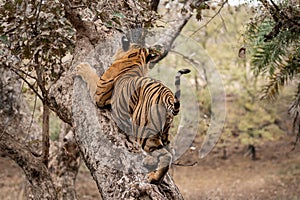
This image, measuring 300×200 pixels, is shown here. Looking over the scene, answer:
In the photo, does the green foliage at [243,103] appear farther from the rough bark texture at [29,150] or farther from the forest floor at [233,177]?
the rough bark texture at [29,150]

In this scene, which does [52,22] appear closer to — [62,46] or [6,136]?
[62,46]

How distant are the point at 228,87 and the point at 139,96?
1429cm

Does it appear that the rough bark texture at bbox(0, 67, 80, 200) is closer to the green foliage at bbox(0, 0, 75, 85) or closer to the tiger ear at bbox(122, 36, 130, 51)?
the green foliage at bbox(0, 0, 75, 85)

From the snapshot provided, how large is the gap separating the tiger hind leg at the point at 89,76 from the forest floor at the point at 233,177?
326 inches

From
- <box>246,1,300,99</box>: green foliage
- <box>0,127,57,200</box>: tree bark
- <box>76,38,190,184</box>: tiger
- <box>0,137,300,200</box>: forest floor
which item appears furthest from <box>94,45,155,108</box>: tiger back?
<box>0,137,300,200</box>: forest floor

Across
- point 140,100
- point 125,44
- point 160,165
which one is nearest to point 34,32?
point 125,44

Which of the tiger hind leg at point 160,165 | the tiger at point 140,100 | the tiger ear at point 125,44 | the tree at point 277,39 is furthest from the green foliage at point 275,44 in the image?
the tiger hind leg at point 160,165

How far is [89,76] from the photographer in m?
3.71

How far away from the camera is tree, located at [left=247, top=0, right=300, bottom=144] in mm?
6184

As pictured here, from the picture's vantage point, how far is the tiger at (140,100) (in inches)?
128

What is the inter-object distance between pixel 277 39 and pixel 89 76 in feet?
14.8

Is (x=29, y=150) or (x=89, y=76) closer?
(x=89, y=76)

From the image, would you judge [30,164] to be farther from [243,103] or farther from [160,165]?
[243,103]

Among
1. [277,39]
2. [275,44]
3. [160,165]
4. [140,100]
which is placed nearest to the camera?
[160,165]
